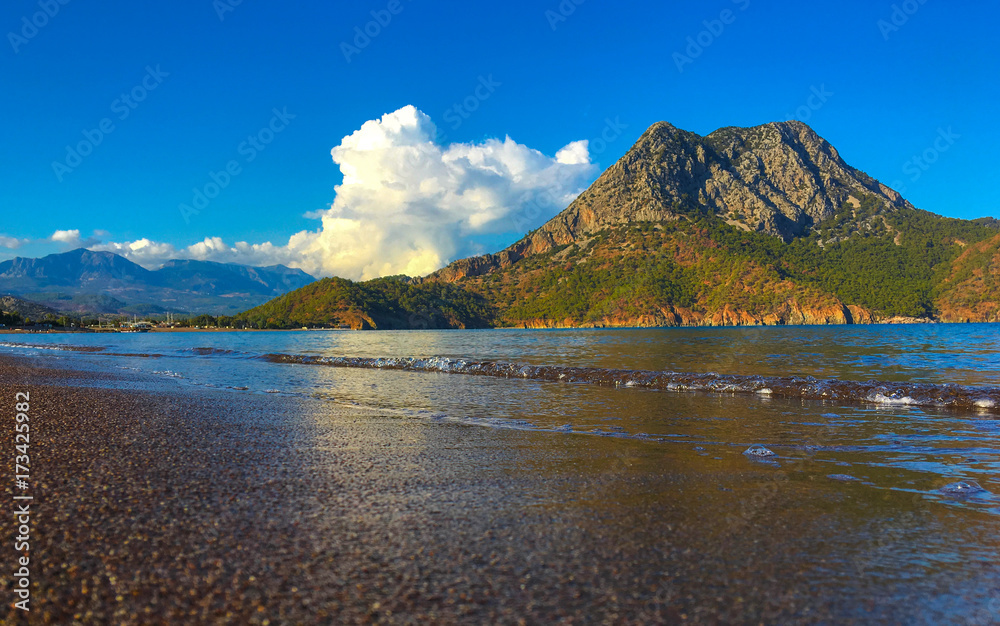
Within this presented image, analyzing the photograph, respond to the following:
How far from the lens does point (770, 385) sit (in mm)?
21578

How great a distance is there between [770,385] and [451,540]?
19905 mm

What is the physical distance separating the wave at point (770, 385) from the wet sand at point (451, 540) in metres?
13.4

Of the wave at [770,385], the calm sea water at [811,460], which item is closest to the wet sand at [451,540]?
the calm sea water at [811,460]

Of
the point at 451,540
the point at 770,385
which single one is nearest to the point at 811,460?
the point at 451,540

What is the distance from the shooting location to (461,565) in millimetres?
4863

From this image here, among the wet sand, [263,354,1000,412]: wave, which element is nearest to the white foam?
[263,354,1000,412]: wave

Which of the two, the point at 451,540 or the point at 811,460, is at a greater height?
the point at 451,540

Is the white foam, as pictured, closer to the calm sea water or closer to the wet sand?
the calm sea water

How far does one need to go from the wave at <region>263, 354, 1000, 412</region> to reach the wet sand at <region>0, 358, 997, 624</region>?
13.4m

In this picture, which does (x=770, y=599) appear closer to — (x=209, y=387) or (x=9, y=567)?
(x=9, y=567)

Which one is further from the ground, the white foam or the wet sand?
the wet sand

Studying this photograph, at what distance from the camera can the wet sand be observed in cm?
413

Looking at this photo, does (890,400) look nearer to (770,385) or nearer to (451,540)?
(770,385)

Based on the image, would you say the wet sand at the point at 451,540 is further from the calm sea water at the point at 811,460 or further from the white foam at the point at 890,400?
the white foam at the point at 890,400
